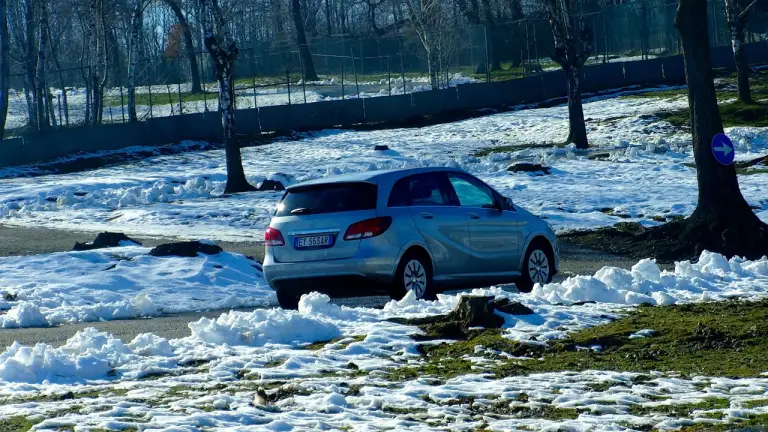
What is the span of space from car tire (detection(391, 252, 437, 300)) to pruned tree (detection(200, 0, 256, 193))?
15283 mm

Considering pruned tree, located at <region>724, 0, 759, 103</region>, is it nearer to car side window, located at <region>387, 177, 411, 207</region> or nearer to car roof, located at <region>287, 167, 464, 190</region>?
car roof, located at <region>287, 167, 464, 190</region>

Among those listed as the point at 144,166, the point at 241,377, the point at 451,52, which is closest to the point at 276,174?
the point at 144,166

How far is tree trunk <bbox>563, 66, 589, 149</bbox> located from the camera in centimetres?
3291

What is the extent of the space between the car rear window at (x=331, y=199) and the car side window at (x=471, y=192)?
1.42 metres

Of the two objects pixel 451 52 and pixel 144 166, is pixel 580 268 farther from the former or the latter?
pixel 451 52

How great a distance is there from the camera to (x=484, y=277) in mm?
13195

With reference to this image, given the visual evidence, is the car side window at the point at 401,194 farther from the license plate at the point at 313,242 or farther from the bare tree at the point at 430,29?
the bare tree at the point at 430,29

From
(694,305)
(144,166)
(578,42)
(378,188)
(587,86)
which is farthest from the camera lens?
(587,86)

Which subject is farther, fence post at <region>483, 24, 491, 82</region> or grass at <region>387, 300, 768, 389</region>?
fence post at <region>483, 24, 491, 82</region>

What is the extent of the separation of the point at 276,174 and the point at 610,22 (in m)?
32.5

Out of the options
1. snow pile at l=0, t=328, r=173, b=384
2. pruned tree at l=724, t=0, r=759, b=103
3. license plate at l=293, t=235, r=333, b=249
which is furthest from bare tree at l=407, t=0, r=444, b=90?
snow pile at l=0, t=328, r=173, b=384

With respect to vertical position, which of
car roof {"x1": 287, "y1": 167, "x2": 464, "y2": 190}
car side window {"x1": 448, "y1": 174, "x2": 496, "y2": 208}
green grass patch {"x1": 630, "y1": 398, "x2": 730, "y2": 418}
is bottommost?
green grass patch {"x1": 630, "y1": 398, "x2": 730, "y2": 418}

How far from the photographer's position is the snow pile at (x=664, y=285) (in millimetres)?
11125

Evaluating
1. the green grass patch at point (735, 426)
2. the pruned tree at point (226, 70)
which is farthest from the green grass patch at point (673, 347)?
the pruned tree at point (226, 70)
